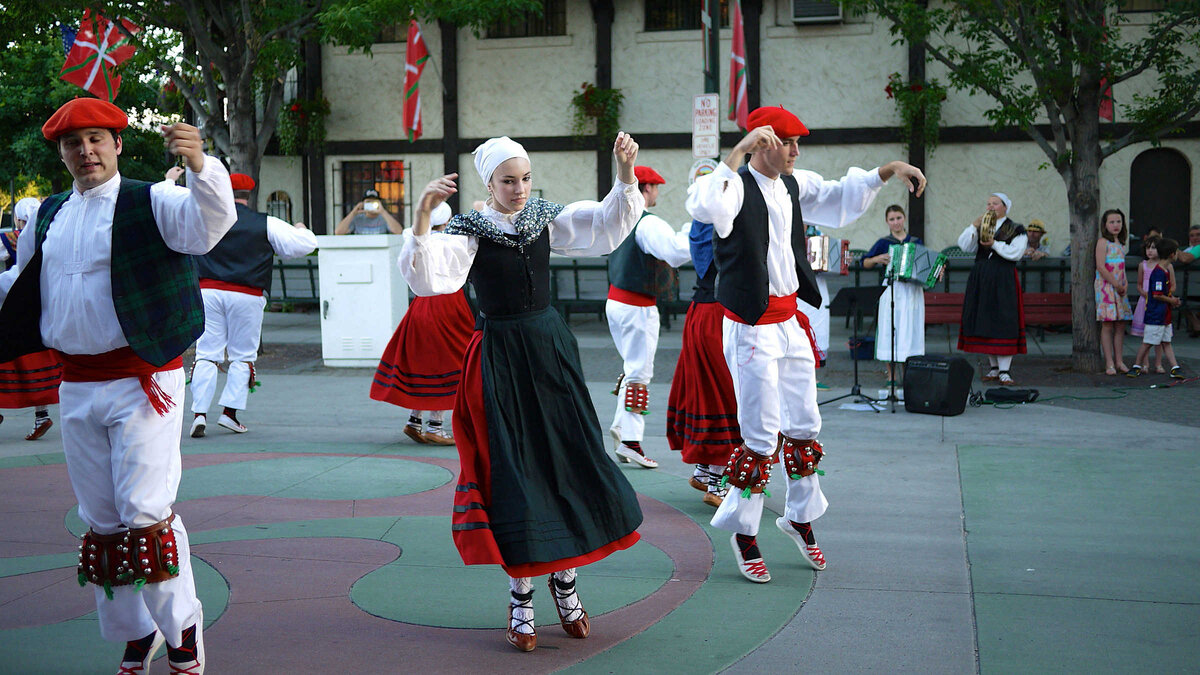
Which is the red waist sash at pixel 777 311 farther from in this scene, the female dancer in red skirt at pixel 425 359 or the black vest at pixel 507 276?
the female dancer in red skirt at pixel 425 359

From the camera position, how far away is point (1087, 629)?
4090 mm

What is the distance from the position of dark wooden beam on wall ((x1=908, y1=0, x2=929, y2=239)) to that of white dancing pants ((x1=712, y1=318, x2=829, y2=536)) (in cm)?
1308

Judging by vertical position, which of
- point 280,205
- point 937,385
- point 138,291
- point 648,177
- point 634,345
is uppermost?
point 280,205

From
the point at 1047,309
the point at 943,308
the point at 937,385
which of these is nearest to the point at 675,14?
the point at 943,308

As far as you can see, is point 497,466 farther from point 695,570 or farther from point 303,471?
point 303,471

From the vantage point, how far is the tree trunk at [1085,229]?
11.4m

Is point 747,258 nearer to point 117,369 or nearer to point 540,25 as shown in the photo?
point 117,369

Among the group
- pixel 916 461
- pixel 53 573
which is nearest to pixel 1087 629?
pixel 916 461

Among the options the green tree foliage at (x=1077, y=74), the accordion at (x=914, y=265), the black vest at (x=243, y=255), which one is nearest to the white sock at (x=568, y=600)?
the black vest at (x=243, y=255)

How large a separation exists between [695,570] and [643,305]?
262 centimetres

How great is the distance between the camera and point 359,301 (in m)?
12.7

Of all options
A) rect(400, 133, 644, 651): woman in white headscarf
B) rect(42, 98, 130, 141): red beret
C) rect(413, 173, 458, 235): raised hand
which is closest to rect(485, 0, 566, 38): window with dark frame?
rect(400, 133, 644, 651): woman in white headscarf

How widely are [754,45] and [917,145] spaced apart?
3.10 m

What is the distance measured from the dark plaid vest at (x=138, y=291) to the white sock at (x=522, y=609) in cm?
144
